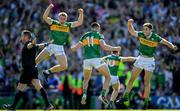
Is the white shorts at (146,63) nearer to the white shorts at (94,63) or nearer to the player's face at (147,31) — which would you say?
the player's face at (147,31)

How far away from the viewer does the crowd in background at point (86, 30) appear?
34.9 m

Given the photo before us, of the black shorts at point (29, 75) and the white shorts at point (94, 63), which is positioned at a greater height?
the white shorts at point (94, 63)

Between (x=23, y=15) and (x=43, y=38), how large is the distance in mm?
2365

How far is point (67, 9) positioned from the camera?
39906mm

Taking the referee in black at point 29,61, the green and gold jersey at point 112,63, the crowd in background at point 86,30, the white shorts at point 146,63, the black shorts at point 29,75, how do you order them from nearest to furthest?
the referee in black at point 29,61, the black shorts at point 29,75, the white shorts at point 146,63, the green and gold jersey at point 112,63, the crowd in background at point 86,30

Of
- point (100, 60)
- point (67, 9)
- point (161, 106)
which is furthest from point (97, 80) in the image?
point (100, 60)

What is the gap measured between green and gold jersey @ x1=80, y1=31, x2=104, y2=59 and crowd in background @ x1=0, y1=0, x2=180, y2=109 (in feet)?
25.8

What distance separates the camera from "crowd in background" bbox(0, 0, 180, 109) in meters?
34.9

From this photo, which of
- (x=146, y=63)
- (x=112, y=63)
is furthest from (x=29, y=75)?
(x=112, y=63)

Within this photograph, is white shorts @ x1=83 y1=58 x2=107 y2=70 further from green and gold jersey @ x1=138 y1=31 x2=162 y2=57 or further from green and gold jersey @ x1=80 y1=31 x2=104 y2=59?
green and gold jersey @ x1=138 y1=31 x2=162 y2=57

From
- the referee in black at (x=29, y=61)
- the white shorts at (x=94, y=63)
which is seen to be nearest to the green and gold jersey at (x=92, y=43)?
the white shorts at (x=94, y=63)

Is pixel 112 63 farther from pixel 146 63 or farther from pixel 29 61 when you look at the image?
pixel 29 61

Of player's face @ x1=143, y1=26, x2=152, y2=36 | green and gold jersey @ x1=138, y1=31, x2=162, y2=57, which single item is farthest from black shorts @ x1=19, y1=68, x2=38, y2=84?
player's face @ x1=143, y1=26, x2=152, y2=36

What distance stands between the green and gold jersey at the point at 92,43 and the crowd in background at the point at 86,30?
7855mm
